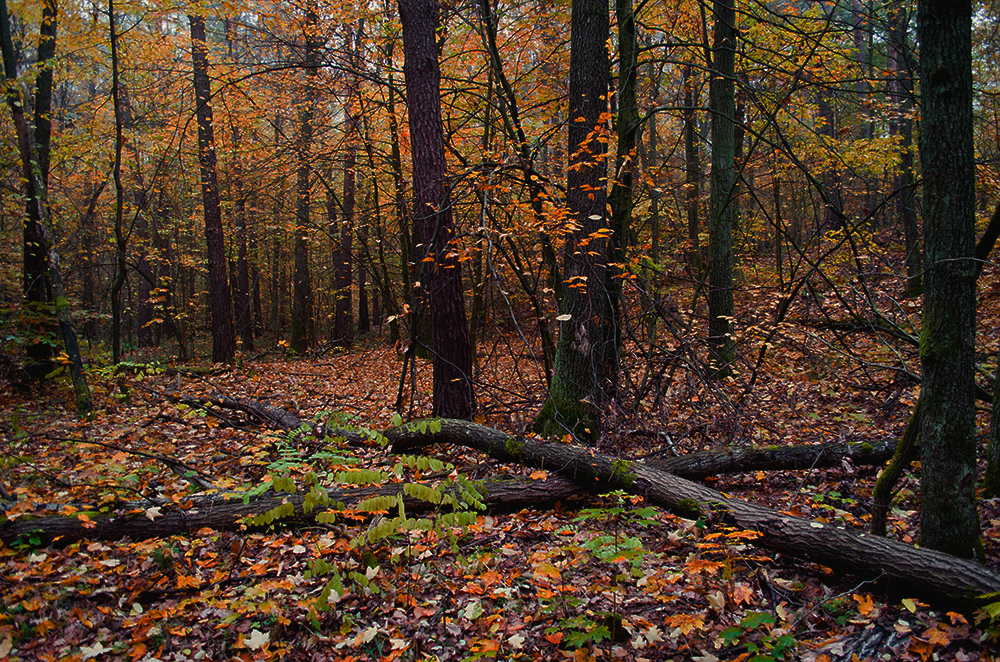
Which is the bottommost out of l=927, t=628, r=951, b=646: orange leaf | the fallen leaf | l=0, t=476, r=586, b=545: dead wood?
the fallen leaf

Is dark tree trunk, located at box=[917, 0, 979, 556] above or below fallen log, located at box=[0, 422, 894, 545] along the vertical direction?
above

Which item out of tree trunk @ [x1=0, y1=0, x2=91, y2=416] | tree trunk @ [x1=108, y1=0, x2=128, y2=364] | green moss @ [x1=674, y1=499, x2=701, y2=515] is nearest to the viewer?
green moss @ [x1=674, y1=499, x2=701, y2=515]

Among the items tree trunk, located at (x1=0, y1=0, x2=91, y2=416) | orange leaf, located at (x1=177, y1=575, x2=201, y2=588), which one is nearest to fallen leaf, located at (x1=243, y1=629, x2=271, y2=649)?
orange leaf, located at (x1=177, y1=575, x2=201, y2=588)

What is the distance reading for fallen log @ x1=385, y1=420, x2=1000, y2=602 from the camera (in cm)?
268

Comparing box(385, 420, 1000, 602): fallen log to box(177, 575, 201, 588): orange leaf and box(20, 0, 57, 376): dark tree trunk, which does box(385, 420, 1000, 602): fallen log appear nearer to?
box(177, 575, 201, 588): orange leaf

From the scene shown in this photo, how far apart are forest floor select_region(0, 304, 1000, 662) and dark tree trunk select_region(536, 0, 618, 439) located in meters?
0.53

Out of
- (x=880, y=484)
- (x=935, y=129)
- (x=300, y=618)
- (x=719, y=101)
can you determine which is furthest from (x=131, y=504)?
(x=719, y=101)

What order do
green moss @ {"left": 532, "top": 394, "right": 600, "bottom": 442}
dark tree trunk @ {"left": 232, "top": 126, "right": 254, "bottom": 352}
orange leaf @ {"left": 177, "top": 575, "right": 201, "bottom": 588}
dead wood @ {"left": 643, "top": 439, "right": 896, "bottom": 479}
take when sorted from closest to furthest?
orange leaf @ {"left": 177, "top": 575, "right": 201, "bottom": 588}
dead wood @ {"left": 643, "top": 439, "right": 896, "bottom": 479}
green moss @ {"left": 532, "top": 394, "right": 600, "bottom": 442}
dark tree trunk @ {"left": 232, "top": 126, "right": 254, "bottom": 352}

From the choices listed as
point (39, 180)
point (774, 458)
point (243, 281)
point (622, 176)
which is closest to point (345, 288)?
point (243, 281)

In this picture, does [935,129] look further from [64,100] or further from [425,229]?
[64,100]

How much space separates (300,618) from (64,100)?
64.8 ft

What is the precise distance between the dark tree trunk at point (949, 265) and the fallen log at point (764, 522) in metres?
0.27

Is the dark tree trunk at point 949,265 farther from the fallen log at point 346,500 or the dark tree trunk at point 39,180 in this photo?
the dark tree trunk at point 39,180

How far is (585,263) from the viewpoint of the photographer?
5.25m
